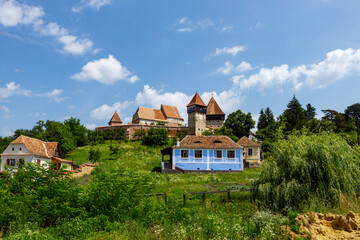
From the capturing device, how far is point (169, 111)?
91.2m

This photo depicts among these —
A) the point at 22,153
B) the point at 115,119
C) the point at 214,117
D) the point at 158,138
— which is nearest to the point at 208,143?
the point at 22,153

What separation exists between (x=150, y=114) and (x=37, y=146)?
53.6 metres

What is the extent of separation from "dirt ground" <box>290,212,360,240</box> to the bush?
2.58 metres

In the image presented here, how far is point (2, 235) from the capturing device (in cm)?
789

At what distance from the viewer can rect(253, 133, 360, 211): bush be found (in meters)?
10.2

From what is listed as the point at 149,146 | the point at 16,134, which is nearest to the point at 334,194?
the point at 149,146

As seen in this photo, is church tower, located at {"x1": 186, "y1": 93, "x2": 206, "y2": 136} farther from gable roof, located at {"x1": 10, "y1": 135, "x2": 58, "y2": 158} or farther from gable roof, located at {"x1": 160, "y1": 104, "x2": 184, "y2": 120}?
gable roof, located at {"x1": 10, "y1": 135, "x2": 58, "y2": 158}

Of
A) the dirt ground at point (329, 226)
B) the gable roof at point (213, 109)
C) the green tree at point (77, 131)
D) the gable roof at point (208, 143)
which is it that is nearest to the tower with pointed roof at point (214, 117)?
the gable roof at point (213, 109)

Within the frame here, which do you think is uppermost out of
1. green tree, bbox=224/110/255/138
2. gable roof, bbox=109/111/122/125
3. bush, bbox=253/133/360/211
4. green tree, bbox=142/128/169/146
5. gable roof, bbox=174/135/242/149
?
gable roof, bbox=109/111/122/125

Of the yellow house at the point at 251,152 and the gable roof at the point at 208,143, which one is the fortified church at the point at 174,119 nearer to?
the yellow house at the point at 251,152

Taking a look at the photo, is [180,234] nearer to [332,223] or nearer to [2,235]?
[332,223]

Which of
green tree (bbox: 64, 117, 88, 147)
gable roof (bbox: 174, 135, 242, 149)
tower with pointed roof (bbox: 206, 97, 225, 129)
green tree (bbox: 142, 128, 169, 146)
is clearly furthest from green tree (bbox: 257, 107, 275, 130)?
green tree (bbox: 64, 117, 88, 147)

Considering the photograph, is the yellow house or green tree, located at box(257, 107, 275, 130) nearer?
the yellow house

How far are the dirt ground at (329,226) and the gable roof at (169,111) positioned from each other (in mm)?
82707
